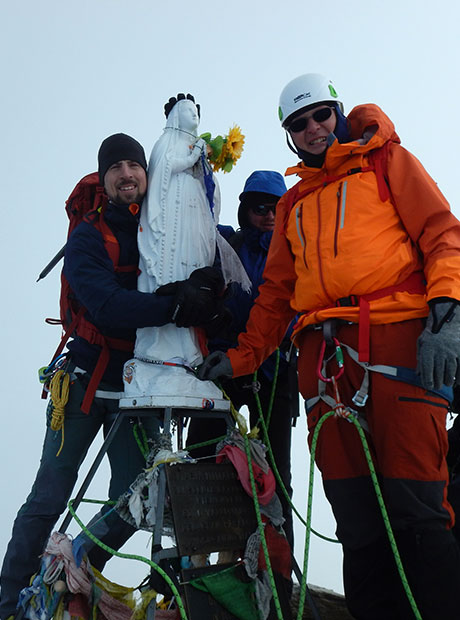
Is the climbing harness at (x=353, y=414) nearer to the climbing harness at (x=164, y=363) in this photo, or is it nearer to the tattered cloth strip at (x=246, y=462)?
the tattered cloth strip at (x=246, y=462)

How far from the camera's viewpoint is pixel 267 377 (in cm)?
424

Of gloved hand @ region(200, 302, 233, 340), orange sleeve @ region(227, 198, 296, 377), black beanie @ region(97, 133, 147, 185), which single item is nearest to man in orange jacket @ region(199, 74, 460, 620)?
orange sleeve @ region(227, 198, 296, 377)

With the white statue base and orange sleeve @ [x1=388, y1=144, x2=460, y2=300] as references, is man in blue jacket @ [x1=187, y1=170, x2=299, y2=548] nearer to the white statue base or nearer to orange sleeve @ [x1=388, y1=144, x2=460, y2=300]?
the white statue base

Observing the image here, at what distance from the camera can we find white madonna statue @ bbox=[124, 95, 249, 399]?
10.9 feet

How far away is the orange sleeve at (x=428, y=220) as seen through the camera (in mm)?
2572

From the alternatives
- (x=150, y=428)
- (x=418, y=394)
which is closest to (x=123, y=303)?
(x=150, y=428)

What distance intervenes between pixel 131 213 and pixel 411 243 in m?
1.60

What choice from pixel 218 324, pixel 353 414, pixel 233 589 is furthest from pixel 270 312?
pixel 233 589

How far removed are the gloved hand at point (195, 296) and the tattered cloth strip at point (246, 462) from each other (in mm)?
680

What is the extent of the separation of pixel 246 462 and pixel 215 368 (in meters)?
0.53

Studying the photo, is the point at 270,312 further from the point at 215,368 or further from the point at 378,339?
the point at 378,339

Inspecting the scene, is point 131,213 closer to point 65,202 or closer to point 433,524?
point 65,202

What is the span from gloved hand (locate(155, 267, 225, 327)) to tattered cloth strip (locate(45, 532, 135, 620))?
1.27 m

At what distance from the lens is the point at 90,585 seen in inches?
121
